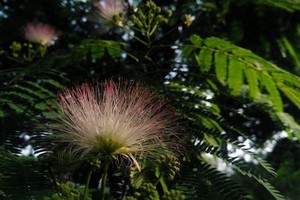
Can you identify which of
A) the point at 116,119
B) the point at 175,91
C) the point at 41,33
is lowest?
the point at 116,119

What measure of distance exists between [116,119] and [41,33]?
2.23m

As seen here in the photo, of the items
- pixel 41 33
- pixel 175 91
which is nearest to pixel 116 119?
pixel 175 91

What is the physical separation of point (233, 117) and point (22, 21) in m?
1.87

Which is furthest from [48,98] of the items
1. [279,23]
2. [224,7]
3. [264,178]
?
[279,23]

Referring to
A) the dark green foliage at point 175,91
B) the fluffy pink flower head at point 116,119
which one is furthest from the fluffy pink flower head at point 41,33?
the fluffy pink flower head at point 116,119

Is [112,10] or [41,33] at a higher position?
[41,33]

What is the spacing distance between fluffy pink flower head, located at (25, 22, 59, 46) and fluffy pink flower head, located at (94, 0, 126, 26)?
410 millimetres

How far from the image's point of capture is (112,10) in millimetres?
3471

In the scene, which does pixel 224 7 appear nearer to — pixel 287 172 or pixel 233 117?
pixel 233 117

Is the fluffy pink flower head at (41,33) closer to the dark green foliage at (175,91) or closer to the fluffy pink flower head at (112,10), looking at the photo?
the dark green foliage at (175,91)

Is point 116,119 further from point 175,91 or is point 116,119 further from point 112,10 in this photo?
point 112,10

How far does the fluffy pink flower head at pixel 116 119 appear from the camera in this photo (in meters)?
1.81

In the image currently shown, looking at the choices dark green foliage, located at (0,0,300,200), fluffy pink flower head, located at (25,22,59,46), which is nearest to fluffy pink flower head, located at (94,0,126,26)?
dark green foliage, located at (0,0,300,200)

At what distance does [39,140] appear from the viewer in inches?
79.0
